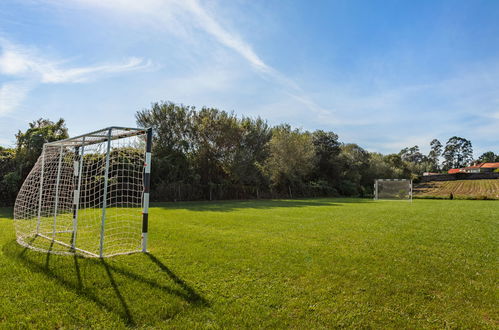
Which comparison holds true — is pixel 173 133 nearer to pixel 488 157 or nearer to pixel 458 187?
pixel 458 187

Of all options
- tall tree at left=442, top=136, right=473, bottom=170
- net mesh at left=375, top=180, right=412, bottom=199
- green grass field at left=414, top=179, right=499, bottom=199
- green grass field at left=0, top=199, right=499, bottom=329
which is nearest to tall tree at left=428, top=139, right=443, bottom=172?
tall tree at left=442, top=136, right=473, bottom=170

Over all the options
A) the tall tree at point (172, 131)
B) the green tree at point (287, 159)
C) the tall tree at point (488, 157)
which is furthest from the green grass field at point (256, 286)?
the tall tree at point (488, 157)

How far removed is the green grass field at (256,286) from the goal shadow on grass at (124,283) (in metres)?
0.01

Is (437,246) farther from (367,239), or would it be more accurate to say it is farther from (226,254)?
(226,254)

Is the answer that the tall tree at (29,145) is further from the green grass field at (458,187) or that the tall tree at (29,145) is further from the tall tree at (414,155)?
the tall tree at (414,155)

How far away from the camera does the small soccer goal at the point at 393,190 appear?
99.6ft

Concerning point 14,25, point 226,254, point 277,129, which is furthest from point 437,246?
point 277,129

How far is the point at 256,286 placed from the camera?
3686mm

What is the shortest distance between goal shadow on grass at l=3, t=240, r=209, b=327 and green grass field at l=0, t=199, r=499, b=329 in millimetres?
13

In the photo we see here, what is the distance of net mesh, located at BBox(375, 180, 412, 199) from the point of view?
1195 inches

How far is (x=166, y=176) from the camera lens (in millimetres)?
20984

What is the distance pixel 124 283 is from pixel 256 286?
1685 mm

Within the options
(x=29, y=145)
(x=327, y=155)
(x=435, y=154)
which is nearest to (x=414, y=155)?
(x=435, y=154)

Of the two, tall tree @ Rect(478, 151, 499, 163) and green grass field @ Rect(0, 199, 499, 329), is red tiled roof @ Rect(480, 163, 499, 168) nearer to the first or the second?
tall tree @ Rect(478, 151, 499, 163)
